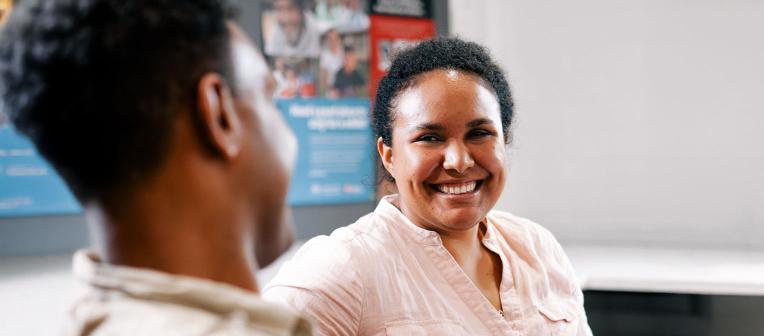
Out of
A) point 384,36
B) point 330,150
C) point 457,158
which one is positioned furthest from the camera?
point 384,36

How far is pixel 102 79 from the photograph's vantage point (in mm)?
557

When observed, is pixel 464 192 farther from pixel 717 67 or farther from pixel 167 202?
pixel 717 67

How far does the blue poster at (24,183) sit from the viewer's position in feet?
6.17

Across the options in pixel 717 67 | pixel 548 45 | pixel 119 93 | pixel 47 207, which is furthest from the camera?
pixel 548 45

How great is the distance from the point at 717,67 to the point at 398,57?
5.52 feet

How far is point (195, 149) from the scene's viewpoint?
23.3 inches

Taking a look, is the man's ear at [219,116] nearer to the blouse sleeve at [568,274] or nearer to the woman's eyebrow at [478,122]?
the woman's eyebrow at [478,122]

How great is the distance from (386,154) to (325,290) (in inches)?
14.9

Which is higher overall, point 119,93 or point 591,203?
point 119,93

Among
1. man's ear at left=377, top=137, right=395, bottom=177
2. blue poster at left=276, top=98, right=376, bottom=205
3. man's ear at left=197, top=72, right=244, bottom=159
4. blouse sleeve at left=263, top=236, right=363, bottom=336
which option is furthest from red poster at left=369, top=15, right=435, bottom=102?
man's ear at left=197, top=72, right=244, bottom=159

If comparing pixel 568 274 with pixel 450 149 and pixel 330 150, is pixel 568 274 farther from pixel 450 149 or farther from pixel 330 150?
pixel 330 150

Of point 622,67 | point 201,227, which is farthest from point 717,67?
point 201,227

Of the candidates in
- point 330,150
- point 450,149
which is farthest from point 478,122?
point 330,150

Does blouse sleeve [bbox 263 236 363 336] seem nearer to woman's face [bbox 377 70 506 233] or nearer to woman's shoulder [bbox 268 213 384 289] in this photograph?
woman's shoulder [bbox 268 213 384 289]
